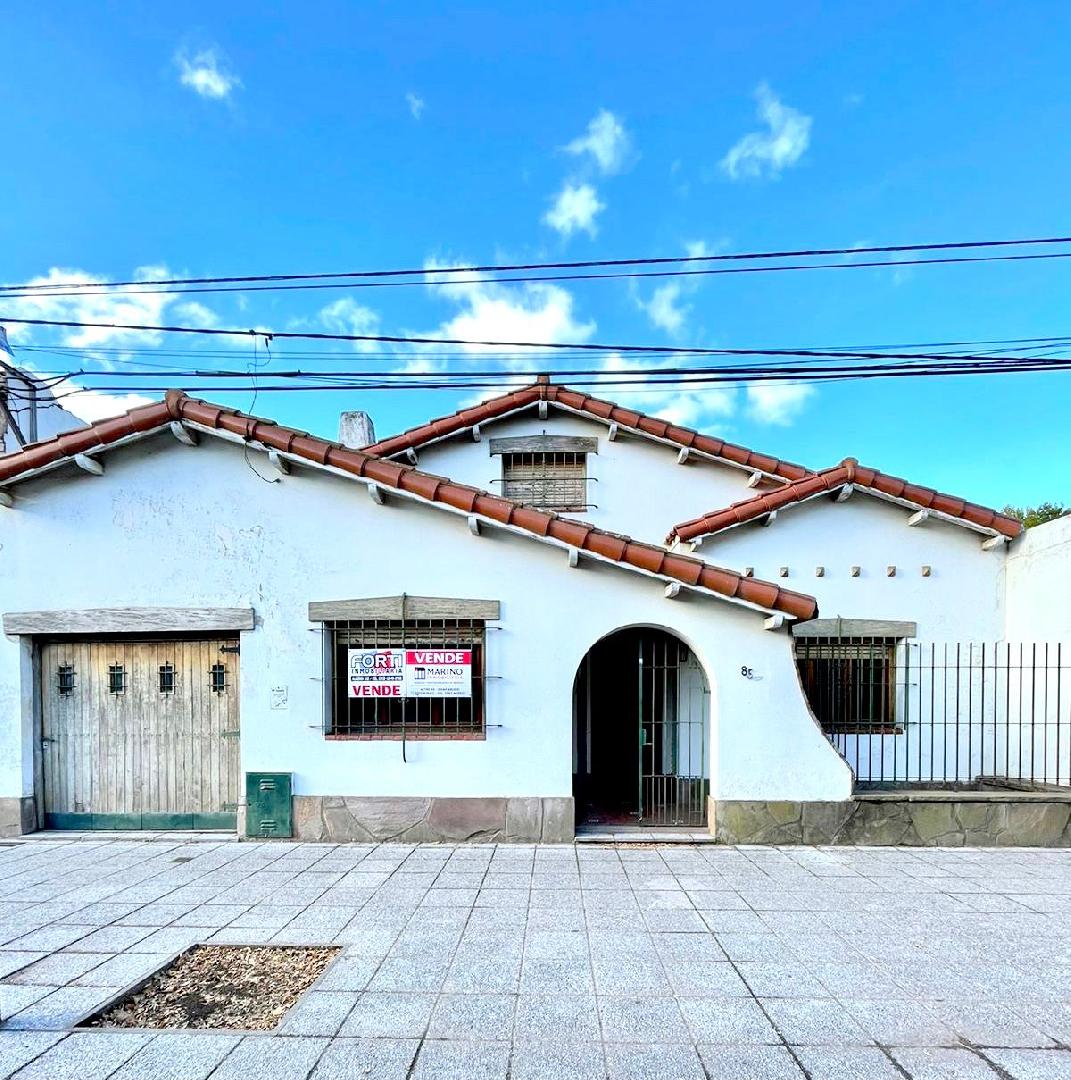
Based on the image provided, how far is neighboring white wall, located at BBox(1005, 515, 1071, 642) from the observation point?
24.8ft

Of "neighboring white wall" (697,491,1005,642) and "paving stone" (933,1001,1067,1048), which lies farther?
"neighboring white wall" (697,491,1005,642)

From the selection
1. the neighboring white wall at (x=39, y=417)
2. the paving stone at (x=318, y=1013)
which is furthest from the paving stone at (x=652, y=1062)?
the neighboring white wall at (x=39, y=417)

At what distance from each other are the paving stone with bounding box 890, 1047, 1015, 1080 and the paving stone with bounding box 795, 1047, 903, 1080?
9cm

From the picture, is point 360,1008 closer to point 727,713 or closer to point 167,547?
point 727,713

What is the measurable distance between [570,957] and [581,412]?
Answer: 792cm

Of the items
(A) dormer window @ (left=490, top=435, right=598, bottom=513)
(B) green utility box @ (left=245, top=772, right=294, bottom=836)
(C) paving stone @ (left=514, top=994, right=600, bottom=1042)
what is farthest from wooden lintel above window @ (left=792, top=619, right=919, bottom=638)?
(B) green utility box @ (left=245, top=772, right=294, bottom=836)

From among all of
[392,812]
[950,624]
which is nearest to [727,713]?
[392,812]

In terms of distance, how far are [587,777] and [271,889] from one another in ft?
16.0

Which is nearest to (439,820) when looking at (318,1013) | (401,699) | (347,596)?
(401,699)

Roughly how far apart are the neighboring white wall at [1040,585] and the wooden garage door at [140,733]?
10098 millimetres

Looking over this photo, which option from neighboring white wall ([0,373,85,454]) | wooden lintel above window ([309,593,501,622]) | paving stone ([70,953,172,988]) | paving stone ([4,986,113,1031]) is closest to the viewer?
paving stone ([4,986,113,1031])

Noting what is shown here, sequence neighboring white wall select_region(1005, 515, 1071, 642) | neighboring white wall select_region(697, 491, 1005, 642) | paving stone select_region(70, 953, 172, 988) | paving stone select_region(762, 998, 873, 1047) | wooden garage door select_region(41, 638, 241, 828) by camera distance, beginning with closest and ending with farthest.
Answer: paving stone select_region(762, 998, 873, 1047) → paving stone select_region(70, 953, 172, 988) → wooden garage door select_region(41, 638, 241, 828) → neighboring white wall select_region(1005, 515, 1071, 642) → neighboring white wall select_region(697, 491, 1005, 642)

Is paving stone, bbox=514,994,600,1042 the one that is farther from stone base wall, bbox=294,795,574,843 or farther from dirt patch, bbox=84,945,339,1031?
stone base wall, bbox=294,795,574,843

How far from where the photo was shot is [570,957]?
4.00 metres
